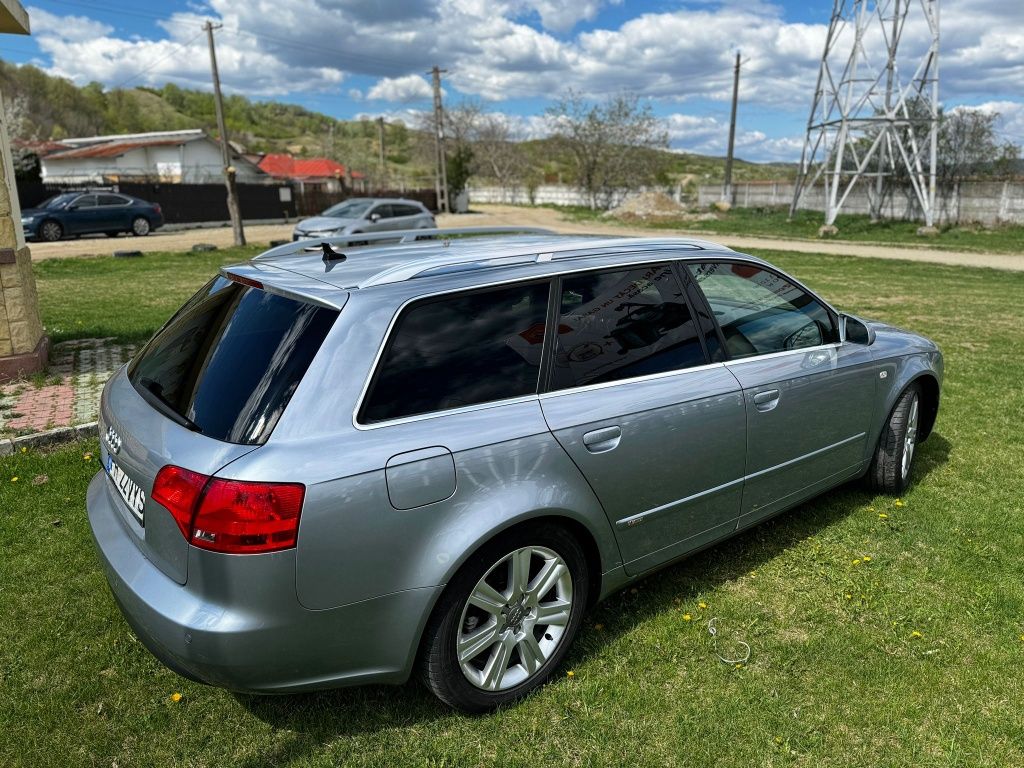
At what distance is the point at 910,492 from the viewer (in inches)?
184

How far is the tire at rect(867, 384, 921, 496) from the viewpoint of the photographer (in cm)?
441

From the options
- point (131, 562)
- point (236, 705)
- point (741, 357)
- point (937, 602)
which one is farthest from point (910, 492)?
point (131, 562)

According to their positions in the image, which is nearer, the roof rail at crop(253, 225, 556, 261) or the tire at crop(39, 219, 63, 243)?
the roof rail at crop(253, 225, 556, 261)

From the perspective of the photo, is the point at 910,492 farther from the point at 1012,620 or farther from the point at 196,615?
the point at 196,615

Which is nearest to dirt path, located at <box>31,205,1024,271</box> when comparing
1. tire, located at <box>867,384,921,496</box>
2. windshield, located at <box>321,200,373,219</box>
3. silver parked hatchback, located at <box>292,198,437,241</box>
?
windshield, located at <box>321,200,373,219</box>

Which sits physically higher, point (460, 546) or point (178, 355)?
point (178, 355)

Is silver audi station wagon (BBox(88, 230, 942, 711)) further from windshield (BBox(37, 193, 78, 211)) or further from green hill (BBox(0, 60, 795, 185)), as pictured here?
green hill (BBox(0, 60, 795, 185))

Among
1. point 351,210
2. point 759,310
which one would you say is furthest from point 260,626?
point 351,210

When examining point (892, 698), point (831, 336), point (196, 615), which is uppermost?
point (831, 336)

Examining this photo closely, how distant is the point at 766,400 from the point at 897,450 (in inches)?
59.2

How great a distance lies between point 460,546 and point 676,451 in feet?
3.66

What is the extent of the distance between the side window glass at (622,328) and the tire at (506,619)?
655mm

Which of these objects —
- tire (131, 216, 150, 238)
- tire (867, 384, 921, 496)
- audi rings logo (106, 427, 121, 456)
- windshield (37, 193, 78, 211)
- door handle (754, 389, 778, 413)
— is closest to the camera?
audi rings logo (106, 427, 121, 456)

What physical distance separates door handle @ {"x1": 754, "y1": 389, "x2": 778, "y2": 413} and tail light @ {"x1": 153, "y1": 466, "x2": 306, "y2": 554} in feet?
7.09
